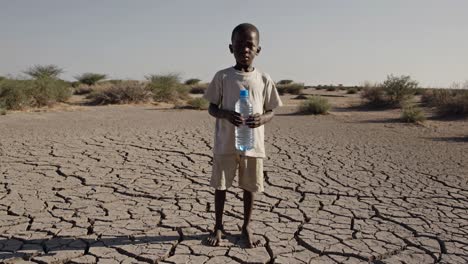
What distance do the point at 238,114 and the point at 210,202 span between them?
1.51m

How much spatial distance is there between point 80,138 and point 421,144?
590 centimetres

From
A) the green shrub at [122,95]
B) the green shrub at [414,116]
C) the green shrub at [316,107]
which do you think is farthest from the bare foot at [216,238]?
the green shrub at [122,95]

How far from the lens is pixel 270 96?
244cm

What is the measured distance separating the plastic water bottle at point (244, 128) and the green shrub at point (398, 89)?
13.9m

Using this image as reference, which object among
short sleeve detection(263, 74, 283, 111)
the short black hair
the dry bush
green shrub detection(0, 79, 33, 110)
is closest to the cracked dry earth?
short sleeve detection(263, 74, 283, 111)

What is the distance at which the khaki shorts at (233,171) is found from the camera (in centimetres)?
242

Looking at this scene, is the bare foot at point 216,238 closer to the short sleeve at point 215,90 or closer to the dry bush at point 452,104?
the short sleeve at point 215,90

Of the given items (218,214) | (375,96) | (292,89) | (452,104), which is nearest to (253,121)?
(218,214)

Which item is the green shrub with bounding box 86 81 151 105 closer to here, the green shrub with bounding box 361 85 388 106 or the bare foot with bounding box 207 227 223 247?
the green shrub with bounding box 361 85 388 106

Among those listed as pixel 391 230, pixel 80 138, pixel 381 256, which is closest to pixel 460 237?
pixel 391 230

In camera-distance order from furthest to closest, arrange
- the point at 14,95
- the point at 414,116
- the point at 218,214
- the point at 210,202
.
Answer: the point at 14,95, the point at 414,116, the point at 210,202, the point at 218,214

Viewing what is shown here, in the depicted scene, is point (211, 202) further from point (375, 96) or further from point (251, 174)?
point (375, 96)

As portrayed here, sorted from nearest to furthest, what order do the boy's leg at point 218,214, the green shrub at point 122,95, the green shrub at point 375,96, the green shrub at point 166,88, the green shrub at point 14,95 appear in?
1. the boy's leg at point 218,214
2. the green shrub at point 14,95
3. the green shrub at point 375,96
4. the green shrub at point 122,95
5. the green shrub at point 166,88

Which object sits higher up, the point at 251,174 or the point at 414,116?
the point at 414,116
